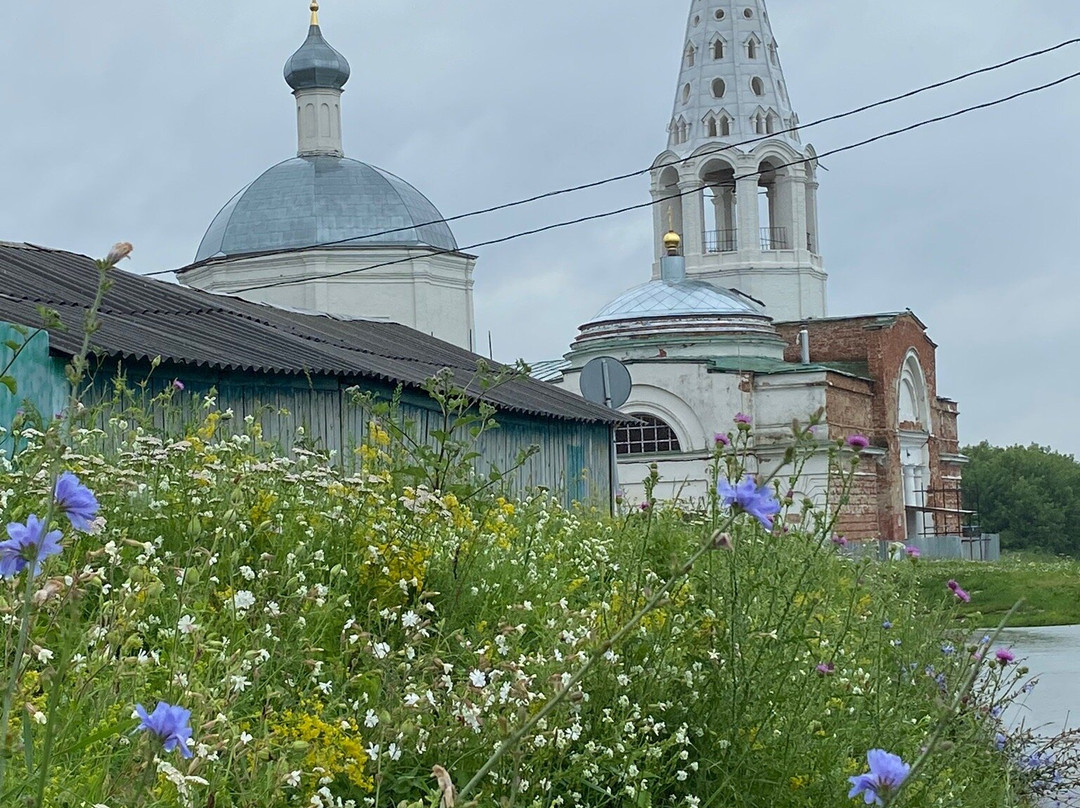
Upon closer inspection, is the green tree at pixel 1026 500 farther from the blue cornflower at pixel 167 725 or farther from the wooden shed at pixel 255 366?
the blue cornflower at pixel 167 725

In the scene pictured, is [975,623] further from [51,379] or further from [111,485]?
[51,379]

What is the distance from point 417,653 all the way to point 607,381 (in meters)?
13.3

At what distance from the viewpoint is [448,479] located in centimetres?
647

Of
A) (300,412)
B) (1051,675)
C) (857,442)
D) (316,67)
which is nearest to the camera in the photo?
(857,442)

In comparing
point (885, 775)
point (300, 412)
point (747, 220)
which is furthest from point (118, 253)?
point (747, 220)

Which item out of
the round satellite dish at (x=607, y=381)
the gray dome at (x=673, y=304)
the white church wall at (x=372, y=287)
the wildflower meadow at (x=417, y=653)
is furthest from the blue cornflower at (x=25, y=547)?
the gray dome at (x=673, y=304)

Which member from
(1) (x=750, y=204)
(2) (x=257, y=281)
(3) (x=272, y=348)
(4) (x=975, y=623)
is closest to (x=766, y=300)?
(1) (x=750, y=204)

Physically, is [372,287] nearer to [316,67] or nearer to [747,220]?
[316,67]

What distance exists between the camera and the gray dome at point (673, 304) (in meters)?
39.8

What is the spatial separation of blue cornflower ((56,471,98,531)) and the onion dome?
3820cm

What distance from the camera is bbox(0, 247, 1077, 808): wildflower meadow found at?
3.03 meters

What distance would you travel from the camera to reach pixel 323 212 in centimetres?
3822

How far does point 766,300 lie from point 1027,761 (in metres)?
41.3

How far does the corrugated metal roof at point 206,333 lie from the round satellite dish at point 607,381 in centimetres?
56
